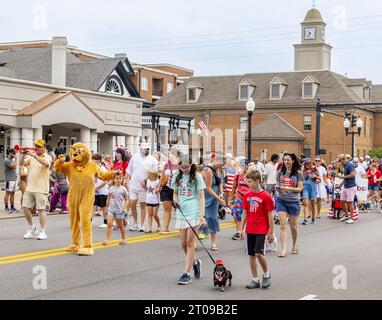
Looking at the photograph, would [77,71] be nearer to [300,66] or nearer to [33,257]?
[33,257]

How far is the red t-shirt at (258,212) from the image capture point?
898 centimetres

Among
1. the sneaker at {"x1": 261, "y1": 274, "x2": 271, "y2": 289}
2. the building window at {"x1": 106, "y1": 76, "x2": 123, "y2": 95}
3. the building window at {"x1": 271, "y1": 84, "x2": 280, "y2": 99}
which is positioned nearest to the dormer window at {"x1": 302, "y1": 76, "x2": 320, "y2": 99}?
the building window at {"x1": 271, "y1": 84, "x2": 280, "y2": 99}

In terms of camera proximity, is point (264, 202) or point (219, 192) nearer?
point (264, 202)

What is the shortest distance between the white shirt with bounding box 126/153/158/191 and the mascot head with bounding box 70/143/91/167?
359 cm

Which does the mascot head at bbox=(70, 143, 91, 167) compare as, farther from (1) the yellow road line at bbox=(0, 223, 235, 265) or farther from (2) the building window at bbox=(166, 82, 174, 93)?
(2) the building window at bbox=(166, 82, 174, 93)

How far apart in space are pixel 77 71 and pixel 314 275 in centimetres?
3804

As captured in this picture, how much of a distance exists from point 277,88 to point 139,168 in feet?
177

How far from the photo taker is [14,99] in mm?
31938

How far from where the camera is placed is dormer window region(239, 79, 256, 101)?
69.0 m

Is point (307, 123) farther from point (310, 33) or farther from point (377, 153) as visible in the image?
point (310, 33)

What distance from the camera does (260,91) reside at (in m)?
69.4

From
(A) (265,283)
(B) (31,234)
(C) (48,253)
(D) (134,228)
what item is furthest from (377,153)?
(A) (265,283)
